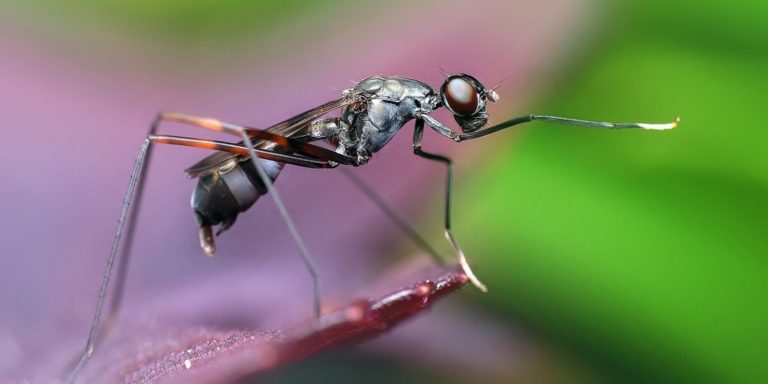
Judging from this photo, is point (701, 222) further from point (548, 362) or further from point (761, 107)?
point (548, 362)

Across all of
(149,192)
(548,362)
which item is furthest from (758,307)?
(149,192)

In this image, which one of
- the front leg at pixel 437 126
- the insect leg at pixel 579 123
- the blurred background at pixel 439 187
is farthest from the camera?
the front leg at pixel 437 126

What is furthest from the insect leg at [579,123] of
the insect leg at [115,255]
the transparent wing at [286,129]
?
the insect leg at [115,255]

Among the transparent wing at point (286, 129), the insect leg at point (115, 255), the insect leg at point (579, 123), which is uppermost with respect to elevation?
the insect leg at point (579, 123)

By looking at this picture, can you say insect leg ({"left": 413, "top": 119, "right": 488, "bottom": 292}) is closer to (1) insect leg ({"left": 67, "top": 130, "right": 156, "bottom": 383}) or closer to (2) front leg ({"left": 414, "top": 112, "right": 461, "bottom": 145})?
(2) front leg ({"left": 414, "top": 112, "right": 461, "bottom": 145})

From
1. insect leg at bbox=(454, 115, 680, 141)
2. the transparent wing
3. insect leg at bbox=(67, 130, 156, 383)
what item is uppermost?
insect leg at bbox=(454, 115, 680, 141)

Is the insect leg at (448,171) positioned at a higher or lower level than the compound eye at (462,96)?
lower

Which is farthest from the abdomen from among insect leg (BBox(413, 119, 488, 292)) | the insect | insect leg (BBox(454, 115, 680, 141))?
insect leg (BBox(454, 115, 680, 141))

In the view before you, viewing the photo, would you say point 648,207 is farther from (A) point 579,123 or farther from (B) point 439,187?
(B) point 439,187

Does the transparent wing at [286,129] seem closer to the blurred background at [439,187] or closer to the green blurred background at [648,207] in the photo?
the blurred background at [439,187]

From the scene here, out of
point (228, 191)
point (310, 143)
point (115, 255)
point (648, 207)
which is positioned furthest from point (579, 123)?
point (115, 255)
